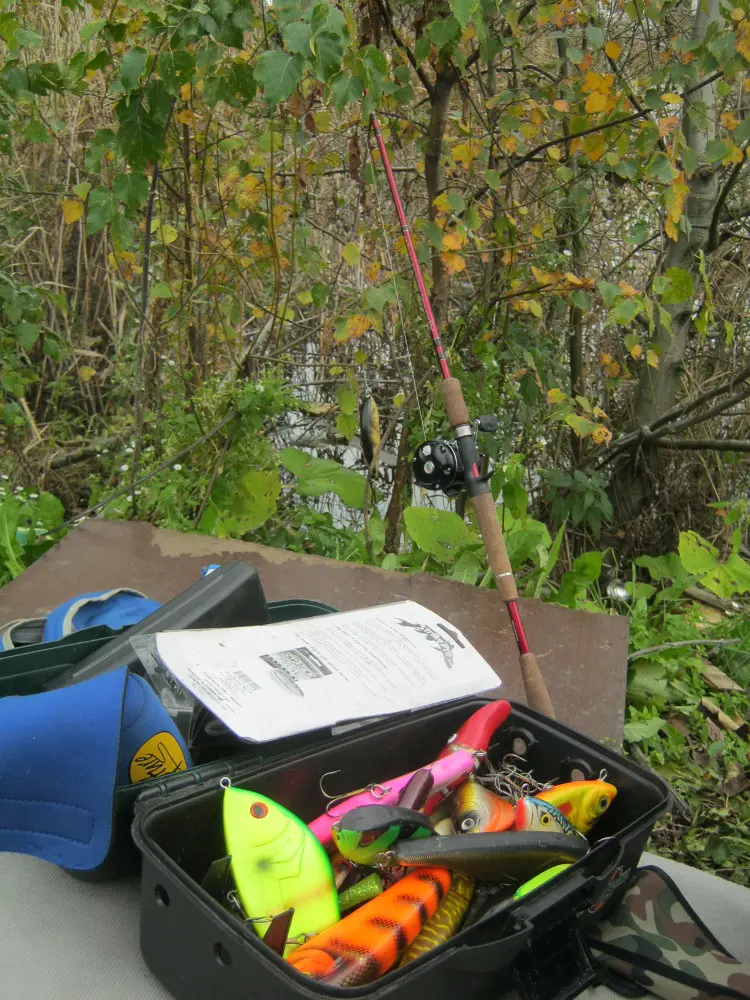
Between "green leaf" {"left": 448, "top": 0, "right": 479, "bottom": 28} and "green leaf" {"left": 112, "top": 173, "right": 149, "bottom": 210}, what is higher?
"green leaf" {"left": 448, "top": 0, "right": 479, "bottom": 28}

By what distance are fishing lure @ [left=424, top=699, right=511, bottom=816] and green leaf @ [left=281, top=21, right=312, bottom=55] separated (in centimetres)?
134

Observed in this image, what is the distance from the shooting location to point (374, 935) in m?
0.90

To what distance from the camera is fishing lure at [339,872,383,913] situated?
993 millimetres

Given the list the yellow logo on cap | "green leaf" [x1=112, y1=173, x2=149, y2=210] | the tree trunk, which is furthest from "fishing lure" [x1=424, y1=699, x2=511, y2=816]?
the tree trunk

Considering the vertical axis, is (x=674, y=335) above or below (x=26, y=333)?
above

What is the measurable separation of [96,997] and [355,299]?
2561 mm

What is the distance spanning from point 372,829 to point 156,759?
1.09 feet

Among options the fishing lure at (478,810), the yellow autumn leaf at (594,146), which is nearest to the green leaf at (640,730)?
the fishing lure at (478,810)

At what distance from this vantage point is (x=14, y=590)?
6.80ft

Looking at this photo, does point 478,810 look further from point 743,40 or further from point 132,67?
point 743,40

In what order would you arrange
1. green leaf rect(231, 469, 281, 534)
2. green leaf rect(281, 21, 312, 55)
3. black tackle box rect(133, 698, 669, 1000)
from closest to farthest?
black tackle box rect(133, 698, 669, 1000), green leaf rect(281, 21, 312, 55), green leaf rect(231, 469, 281, 534)

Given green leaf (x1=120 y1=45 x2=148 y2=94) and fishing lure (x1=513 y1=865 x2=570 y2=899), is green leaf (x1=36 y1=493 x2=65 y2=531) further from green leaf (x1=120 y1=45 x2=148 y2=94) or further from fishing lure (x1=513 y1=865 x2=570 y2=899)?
fishing lure (x1=513 y1=865 x2=570 y2=899)

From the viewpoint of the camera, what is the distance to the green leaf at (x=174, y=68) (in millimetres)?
2098

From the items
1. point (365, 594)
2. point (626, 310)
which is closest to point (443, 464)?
point (365, 594)
